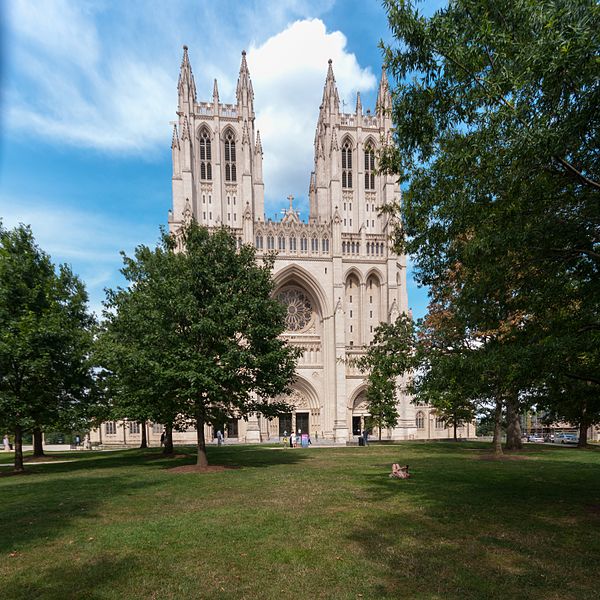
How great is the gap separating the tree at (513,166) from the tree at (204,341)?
964 cm

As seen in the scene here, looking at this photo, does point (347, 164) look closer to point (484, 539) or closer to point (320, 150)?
point (320, 150)

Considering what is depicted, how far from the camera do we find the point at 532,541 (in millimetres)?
7648

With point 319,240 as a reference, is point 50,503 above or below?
below

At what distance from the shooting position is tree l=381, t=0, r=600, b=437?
6676 millimetres

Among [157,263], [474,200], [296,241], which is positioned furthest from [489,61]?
[296,241]

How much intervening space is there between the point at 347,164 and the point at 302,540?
5386 centimetres

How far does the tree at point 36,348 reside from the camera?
18.0 meters

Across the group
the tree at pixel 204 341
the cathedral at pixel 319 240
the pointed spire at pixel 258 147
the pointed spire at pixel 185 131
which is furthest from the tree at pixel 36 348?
the pointed spire at pixel 258 147

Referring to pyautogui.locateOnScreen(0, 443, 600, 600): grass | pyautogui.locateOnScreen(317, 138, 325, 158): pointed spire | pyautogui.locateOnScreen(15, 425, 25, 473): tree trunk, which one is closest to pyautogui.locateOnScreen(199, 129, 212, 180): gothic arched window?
pyautogui.locateOnScreen(317, 138, 325, 158): pointed spire

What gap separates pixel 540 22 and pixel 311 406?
4610cm

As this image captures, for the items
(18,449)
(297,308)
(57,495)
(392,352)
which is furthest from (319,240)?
(57,495)

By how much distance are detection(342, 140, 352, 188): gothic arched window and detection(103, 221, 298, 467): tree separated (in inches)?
1514

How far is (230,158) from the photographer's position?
55125 mm

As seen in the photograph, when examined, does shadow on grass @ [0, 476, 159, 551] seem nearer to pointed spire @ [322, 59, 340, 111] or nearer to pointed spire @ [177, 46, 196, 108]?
pointed spire @ [177, 46, 196, 108]
